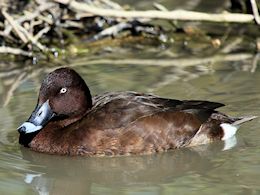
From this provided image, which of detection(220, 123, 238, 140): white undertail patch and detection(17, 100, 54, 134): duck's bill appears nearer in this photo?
detection(17, 100, 54, 134): duck's bill

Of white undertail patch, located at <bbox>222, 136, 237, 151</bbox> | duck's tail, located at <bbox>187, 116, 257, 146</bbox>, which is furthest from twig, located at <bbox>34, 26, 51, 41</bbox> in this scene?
white undertail patch, located at <bbox>222, 136, 237, 151</bbox>

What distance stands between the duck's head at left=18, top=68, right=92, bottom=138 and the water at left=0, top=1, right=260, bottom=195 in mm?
295

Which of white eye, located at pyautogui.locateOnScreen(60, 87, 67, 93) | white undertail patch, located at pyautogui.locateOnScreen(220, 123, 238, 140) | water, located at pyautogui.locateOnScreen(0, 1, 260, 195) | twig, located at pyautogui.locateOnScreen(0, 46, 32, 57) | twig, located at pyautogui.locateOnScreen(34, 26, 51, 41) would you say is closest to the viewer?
water, located at pyautogui.locateOnScreen(0, 1, 260, 195)

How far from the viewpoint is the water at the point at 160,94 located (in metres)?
6.05

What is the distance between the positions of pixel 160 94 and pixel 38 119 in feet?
5.99

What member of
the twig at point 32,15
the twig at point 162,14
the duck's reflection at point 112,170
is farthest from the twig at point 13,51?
the duck's reflection at point 112,170

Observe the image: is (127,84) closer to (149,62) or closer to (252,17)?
(149,62)

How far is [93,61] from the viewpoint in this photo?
392 inches

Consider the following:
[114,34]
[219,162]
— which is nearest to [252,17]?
[114,34]

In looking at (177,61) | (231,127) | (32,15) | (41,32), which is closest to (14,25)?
(32,15)

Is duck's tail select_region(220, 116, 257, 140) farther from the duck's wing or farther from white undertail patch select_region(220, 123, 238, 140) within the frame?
the duck's wing

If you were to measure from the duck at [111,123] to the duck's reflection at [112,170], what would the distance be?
81 millimetres

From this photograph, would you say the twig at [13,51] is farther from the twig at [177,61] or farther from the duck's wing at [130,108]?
the duck's wing at [130,108]

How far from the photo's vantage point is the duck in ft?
22.0
